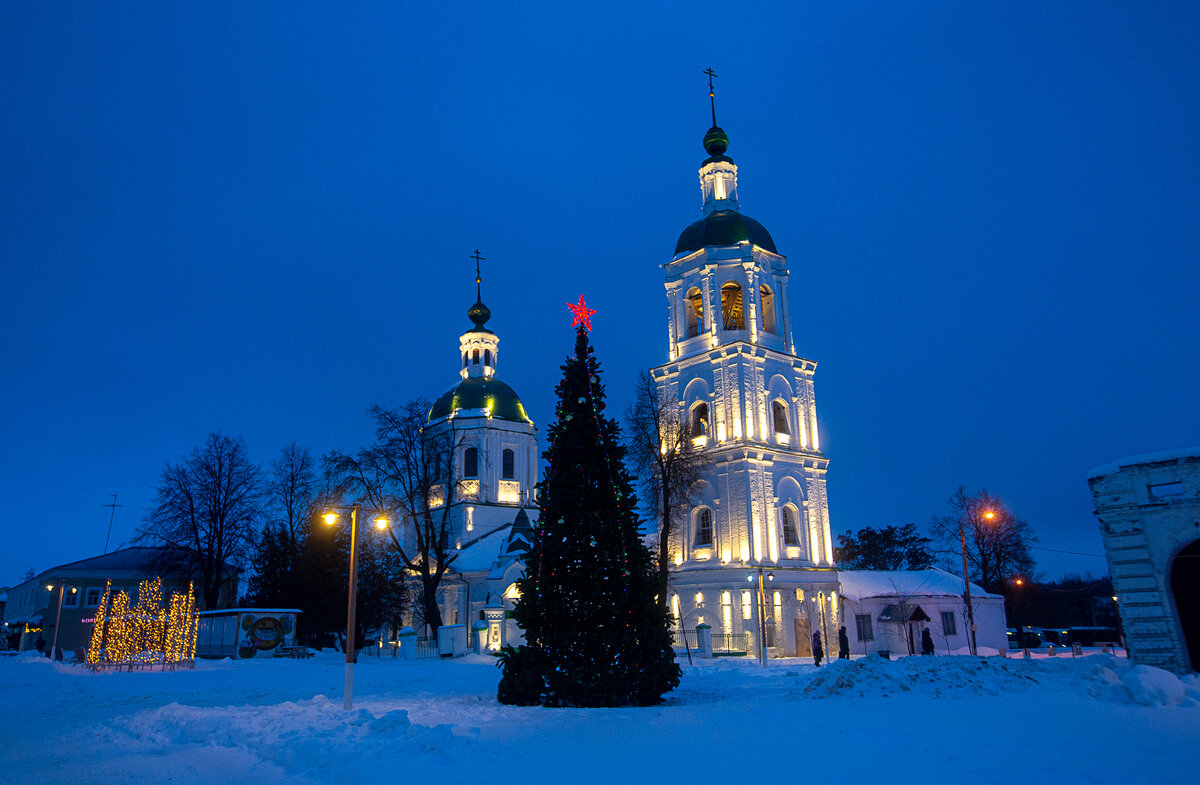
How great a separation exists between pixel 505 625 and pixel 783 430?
54.4 ft

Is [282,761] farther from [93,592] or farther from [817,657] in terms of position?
[93,592]

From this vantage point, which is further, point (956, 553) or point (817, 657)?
point (956, 553)

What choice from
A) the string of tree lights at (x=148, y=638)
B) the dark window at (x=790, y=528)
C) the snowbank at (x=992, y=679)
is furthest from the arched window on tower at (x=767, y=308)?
the string of tree lights at (x=148, y=638)

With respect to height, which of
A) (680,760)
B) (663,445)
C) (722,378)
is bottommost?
(680,760)

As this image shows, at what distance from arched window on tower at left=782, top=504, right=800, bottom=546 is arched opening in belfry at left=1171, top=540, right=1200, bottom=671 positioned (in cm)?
2235

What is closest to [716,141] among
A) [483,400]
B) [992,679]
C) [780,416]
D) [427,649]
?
[780,416]

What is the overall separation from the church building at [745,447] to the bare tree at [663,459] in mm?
1593

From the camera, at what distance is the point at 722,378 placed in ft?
126

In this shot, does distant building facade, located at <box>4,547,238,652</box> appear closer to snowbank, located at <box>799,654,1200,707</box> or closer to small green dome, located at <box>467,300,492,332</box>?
small green dome, located at <box>467,300,492,332</box>

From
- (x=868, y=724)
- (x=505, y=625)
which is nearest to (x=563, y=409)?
(x=868, y=724)

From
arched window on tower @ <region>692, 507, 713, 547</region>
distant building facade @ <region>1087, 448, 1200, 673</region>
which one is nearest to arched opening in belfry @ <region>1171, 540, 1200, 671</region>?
distant building facade @ <region>1087, 448, 1200, 673</region>

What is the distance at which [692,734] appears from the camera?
35.1 ft

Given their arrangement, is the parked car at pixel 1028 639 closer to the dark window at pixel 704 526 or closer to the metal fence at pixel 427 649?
the dark window at pixel 704 526

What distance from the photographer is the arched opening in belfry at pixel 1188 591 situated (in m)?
15.8
